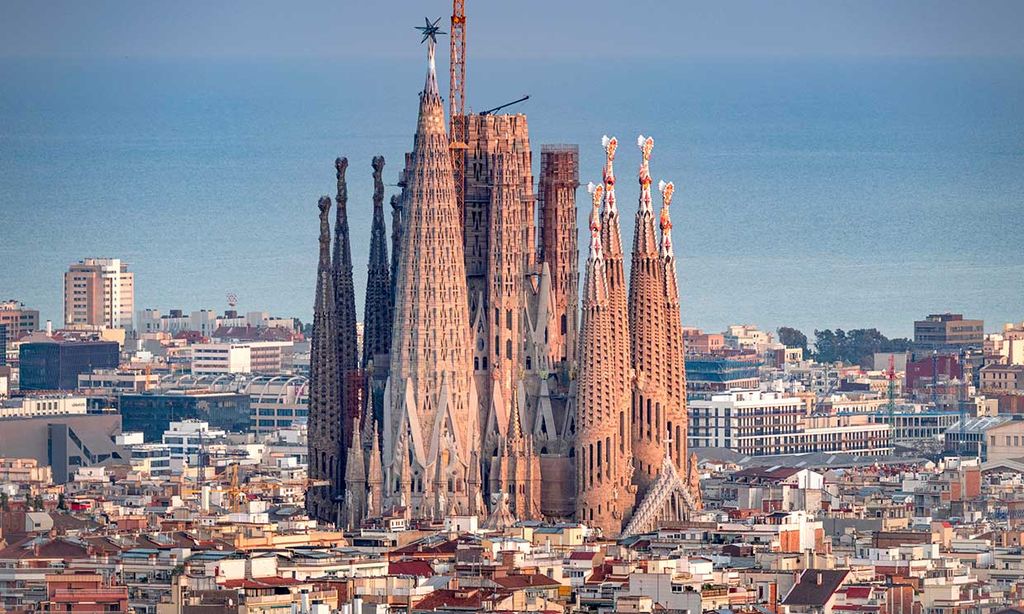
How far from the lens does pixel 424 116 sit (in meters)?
97.2

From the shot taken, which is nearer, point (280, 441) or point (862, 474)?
point (862, 474)

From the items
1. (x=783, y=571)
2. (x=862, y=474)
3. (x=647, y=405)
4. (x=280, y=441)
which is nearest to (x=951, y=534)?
(x=647, y=405)

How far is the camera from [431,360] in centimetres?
9612

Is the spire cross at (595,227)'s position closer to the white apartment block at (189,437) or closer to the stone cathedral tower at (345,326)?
the stone cathedral tower at (345,326)

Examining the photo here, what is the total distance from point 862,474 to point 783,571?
132 feet

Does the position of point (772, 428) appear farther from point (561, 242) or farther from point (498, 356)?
point (498, 356)

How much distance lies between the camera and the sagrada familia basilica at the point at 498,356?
9625 cm

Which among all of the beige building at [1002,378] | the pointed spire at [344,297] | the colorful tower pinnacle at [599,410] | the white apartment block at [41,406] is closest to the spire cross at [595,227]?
the colorful tower pinnacle at [599,410]

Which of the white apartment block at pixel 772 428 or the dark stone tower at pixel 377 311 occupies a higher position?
the dark stone tower at pixel 377 311

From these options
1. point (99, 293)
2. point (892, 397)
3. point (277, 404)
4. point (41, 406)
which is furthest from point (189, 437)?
point (99, 293)

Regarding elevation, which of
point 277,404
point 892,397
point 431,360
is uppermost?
point 431,360

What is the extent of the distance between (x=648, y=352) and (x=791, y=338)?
263 ft

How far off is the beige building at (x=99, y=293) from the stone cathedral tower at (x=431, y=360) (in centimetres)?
8121

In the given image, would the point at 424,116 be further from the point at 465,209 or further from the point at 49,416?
the point at 49,416
